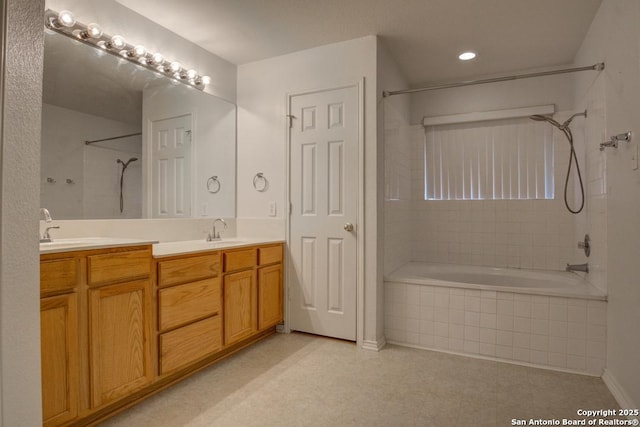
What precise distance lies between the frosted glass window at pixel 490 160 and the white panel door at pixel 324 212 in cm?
142

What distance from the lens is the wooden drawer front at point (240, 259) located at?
100 inches

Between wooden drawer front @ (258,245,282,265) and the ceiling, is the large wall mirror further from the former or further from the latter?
wooden drawer front @ (258,245,282,265)

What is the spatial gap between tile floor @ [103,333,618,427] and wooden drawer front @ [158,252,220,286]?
0.64 meters

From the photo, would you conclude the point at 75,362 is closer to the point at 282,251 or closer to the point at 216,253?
the point at 216,253

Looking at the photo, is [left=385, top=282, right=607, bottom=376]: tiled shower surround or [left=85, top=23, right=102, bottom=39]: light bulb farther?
[left=385, top=282, right=607, bottom=376]: tiled shower surround

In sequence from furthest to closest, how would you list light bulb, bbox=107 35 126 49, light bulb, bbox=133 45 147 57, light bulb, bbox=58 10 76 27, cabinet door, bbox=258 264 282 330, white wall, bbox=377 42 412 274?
white wall, bbox=377 42 412 274
cabinet door, bbox=258 264 282 330
light bulb, bbox=133 45 147 57
light bulb, bbox=107 35 126 49
light bulb, bbox=58 10 76 27

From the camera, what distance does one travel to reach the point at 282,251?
3.14 meters

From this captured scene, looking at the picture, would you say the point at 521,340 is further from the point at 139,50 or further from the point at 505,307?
the point at 139,50

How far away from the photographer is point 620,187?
2.00 metres

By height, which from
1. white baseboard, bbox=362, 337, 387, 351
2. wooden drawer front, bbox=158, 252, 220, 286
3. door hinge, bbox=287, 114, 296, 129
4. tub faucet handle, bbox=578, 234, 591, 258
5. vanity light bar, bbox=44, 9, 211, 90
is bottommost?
white baseboard, bbox=362, 337, 387, 351

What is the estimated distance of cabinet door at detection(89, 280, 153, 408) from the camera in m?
1.71

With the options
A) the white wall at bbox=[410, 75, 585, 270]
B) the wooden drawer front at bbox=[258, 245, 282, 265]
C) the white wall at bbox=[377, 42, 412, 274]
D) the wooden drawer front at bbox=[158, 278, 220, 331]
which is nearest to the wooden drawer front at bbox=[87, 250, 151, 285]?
the wooden drawer front at bbox=[158, 278, 220, 331]

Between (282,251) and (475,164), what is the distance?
2.19 meters

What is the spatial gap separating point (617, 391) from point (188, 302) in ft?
8.27
